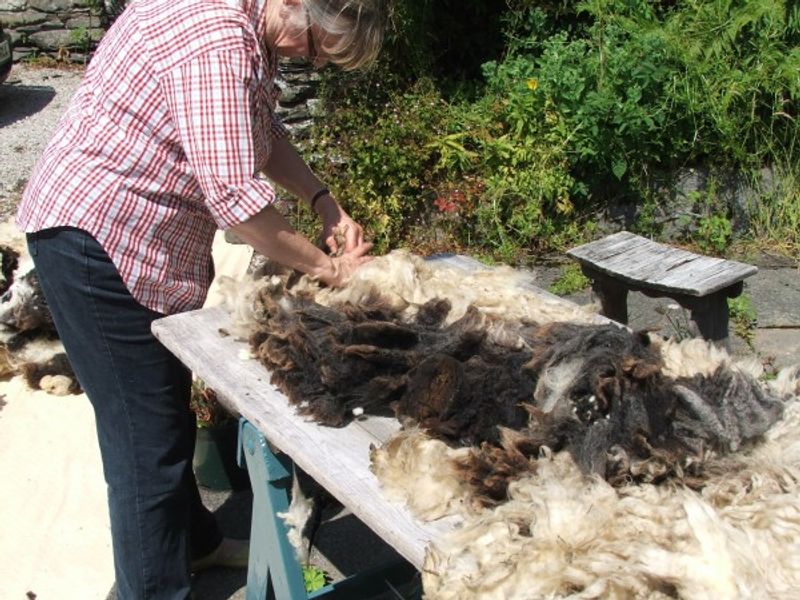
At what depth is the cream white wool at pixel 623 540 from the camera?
138 cm

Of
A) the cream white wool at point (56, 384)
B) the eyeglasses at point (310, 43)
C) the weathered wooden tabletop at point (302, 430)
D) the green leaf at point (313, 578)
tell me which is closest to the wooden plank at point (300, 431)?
the weathered wooden tabletop at point (302, 430)

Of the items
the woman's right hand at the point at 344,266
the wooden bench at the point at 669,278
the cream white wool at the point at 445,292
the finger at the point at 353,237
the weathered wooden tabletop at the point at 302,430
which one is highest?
the finger at the point at 353,237

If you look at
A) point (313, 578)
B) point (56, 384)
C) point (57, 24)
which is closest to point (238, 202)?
point (313, 578)

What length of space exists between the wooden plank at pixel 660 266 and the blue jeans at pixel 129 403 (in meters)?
1.42

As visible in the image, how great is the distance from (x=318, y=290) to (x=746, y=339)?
9.01 ft

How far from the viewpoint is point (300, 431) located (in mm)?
2004

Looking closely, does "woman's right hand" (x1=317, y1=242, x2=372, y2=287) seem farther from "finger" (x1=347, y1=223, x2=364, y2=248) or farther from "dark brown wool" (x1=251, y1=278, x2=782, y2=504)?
"dark brown wool" (x1=251, y1=278, x2=782, y2=504)

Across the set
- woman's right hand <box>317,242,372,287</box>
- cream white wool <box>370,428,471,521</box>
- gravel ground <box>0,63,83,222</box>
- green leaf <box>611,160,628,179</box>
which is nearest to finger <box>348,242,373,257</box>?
woman's right hand <box>317,242,372,287</box>

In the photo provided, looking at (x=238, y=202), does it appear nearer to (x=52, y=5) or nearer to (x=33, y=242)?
(x=33, y=242)

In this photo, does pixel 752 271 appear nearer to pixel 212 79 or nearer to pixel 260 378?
pixel 260 378

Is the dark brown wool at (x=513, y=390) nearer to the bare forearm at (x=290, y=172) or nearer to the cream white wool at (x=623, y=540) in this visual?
A: the cream white wool at (x=623, y=540)

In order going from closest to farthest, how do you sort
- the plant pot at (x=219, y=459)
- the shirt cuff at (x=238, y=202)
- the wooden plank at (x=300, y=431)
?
the wooden plank at (x=300, y=431) → the shirt cuff at (x=238, y=202) → the plant pot at (x=219, y=459)

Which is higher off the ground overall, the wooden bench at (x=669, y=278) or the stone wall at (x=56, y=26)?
the wooden bench at (x=669, y=278)

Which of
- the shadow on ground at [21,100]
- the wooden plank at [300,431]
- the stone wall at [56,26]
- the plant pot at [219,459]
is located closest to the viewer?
the wooden plank at [300,431]
